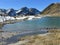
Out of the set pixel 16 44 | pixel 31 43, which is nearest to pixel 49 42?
pixel 31 43

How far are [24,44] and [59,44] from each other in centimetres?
562

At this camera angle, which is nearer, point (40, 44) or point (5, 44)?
point (40, 44)

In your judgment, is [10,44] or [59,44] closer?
[59,44]

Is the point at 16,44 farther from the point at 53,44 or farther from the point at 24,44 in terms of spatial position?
the point at 53,44

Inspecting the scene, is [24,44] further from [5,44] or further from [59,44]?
[59,44]

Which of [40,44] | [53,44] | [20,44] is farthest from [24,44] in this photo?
[53,44]

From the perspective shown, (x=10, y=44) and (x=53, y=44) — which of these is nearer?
(x=53, y=44)

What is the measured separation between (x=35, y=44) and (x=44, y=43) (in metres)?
1.37

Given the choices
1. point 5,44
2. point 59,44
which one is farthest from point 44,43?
point 5,44

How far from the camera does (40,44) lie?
1127 inches

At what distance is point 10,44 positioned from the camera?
99.7 ft

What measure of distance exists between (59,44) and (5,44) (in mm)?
8884

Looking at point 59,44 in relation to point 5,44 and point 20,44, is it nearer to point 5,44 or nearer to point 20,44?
point 20,44

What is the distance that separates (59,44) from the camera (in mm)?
27297
